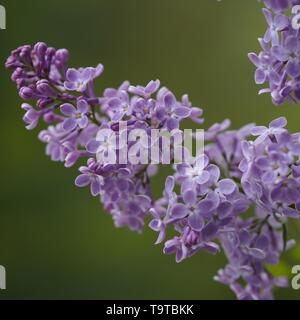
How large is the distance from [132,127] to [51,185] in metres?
2.14

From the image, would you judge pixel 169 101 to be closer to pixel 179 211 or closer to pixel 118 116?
pixel 118 116

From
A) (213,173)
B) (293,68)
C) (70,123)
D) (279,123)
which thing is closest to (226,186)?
(213,173)

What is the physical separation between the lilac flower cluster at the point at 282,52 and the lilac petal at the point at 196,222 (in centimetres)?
28

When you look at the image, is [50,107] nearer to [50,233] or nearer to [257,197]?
[257,197]

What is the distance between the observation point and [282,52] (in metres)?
1.17

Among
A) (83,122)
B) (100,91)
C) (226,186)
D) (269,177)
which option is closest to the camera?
(269,177)

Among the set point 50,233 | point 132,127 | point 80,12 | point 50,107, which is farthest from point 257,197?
point 80,12

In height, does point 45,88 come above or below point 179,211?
above

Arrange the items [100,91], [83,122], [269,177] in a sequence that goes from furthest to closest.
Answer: [100,91], [83,122], [269,177]

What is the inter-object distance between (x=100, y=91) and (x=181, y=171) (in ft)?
7.22

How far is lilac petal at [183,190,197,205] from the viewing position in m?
1.22

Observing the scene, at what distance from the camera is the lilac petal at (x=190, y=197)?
1.22 m

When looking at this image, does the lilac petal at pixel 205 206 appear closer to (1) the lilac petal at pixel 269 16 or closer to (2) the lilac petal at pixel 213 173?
(2) the lilac petal at pixel 213 173

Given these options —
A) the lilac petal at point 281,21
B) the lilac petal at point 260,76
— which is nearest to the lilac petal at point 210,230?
the lilac petal at point 260,76
